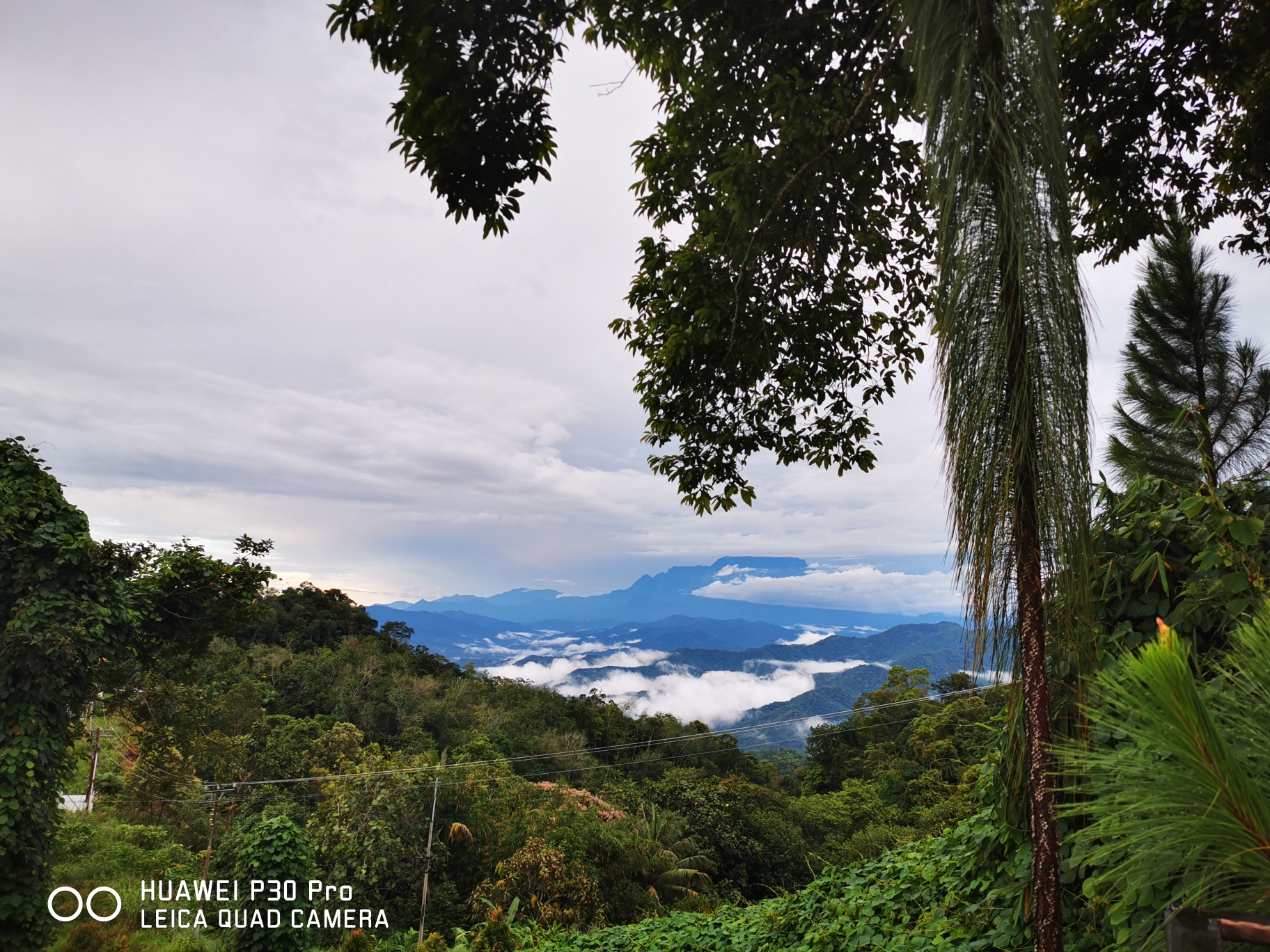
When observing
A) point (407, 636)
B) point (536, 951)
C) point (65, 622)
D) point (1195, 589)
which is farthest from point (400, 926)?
point (407, 636)

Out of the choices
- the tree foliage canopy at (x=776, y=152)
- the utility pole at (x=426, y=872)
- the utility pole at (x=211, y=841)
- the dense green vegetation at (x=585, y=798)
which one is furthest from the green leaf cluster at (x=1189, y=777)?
the utility pole at (x=211, y=841)

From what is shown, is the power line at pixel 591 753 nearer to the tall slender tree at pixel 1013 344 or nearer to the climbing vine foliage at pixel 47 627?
the climbing vine foliage at pixel 47 627

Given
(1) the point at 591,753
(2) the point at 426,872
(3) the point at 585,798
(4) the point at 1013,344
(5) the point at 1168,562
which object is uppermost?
(4) the point at 1013,344

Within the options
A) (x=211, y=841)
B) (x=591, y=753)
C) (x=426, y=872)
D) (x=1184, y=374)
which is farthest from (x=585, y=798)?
(x=1184, y=374)

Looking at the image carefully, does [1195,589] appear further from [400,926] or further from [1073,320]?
[400,926]

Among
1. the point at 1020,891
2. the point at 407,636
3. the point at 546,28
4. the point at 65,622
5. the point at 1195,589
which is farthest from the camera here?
the point at 407,636

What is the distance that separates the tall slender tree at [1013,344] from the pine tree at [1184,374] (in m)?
5.89

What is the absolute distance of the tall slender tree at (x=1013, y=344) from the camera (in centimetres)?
130

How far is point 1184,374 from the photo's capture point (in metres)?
6.57

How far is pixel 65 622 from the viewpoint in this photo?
271 inches

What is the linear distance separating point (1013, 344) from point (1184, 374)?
7087mm

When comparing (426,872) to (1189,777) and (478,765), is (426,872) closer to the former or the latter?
(478,765)

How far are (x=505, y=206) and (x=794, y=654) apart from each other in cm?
13246

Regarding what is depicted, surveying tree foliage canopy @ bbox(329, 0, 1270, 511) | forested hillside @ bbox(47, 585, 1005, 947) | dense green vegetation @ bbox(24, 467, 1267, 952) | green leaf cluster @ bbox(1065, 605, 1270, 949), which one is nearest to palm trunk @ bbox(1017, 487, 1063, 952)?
dense green vegetation @ bbox(24, 467, 1267, 952)
